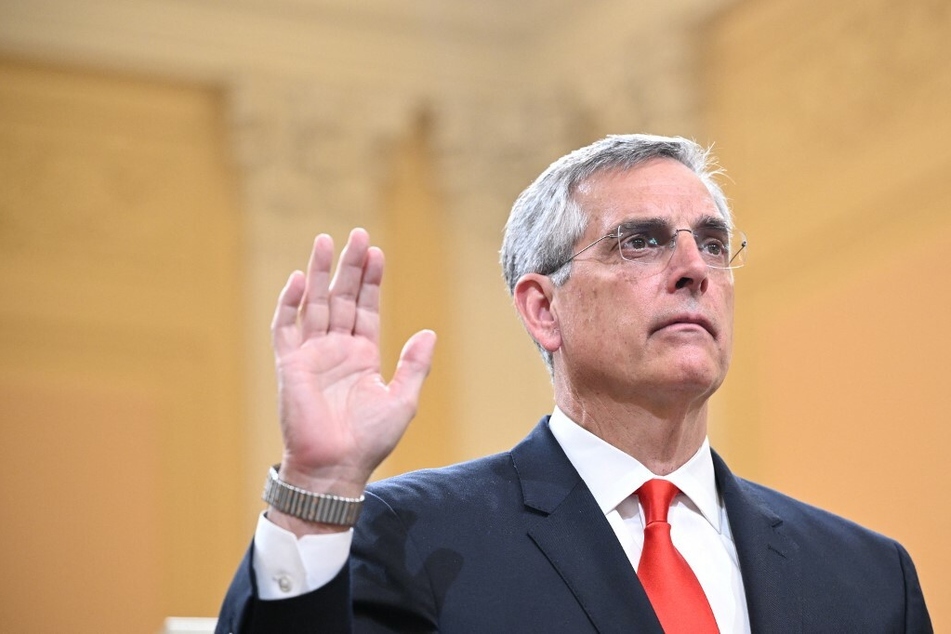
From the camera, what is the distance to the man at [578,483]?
2.00 meters

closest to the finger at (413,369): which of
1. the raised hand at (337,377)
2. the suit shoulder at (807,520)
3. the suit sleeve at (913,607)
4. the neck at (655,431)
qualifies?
the raised hand at (337,377)

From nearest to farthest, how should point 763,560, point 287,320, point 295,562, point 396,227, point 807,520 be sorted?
point 295,562
point 287,320
point 763,560
point 807,520
point 396,227

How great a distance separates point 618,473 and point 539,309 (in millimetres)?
477

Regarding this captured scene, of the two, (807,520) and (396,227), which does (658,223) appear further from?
(396,227)

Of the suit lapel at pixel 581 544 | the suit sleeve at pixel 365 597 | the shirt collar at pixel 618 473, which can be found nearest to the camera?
the suit sleeve at pixel 365 597

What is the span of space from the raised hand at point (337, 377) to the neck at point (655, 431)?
60cm

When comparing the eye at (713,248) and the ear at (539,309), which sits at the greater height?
the eye at (713,248)

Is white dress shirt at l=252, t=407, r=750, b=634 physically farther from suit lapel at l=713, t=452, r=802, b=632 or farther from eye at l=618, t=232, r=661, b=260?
eye at l=618, t=232, r=661, b=260

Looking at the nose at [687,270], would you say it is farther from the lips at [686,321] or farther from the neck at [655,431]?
the neck at [655,431]

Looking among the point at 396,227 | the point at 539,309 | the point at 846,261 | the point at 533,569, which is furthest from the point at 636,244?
the point at 396,227

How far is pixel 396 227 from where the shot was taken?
6.64m

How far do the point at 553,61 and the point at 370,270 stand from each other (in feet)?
16.7

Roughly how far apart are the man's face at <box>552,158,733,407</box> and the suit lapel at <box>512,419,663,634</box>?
0.21 metres

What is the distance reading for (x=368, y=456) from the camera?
2.02m
